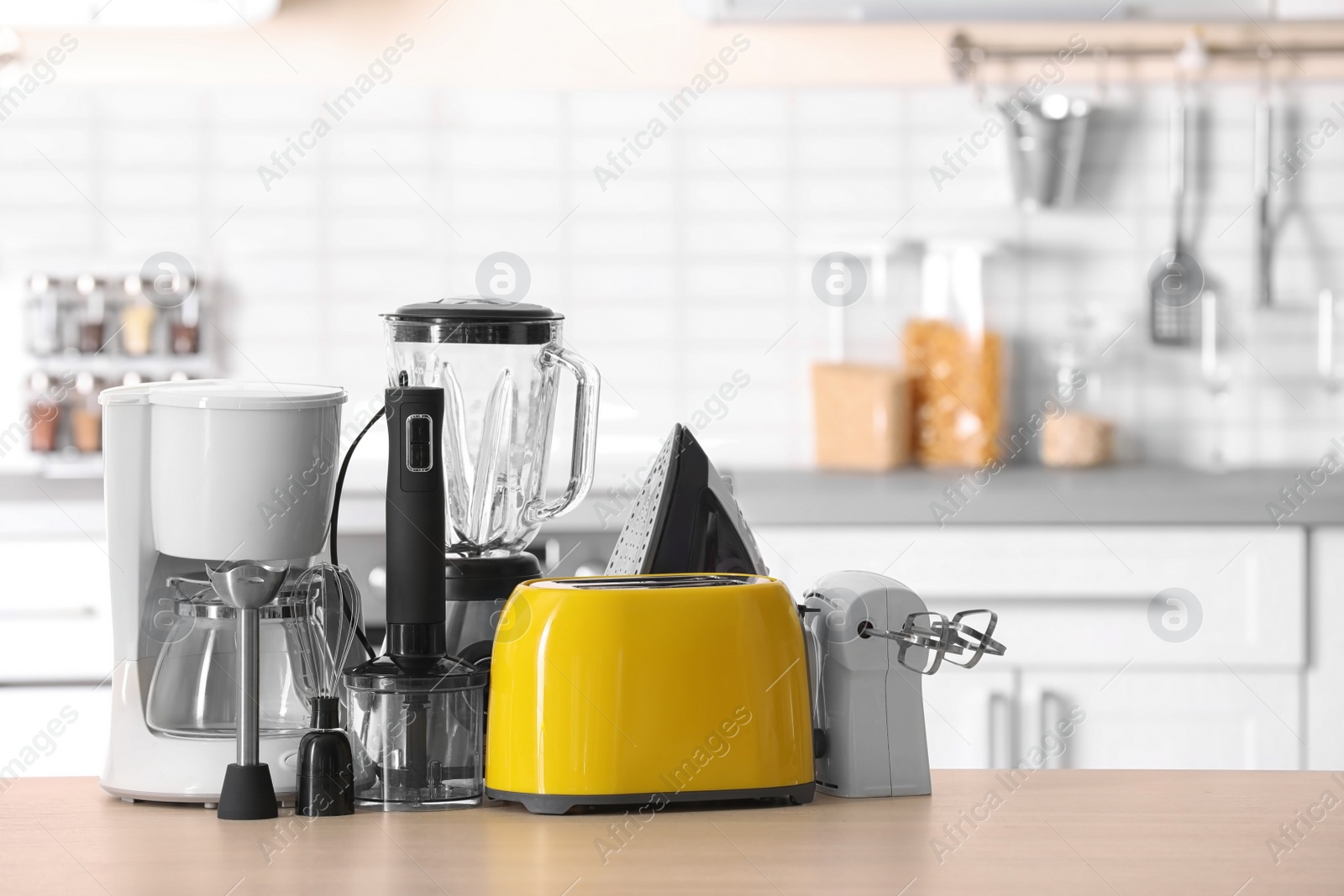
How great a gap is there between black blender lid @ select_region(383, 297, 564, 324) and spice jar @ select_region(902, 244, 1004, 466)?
1.58 m

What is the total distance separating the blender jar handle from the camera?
1041mm

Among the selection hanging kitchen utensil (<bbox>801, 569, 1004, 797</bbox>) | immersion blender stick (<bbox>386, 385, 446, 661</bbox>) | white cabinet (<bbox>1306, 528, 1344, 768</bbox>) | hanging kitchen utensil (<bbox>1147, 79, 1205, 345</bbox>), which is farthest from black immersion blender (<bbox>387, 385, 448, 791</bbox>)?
hanging kitchen utensil (<bbox>1147, 79, 1205, 345</bbox>)

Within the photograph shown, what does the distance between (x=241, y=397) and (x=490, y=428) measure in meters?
0.32

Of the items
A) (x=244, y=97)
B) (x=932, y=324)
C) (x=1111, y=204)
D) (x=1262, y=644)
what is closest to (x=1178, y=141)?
(x=1111, y=204)

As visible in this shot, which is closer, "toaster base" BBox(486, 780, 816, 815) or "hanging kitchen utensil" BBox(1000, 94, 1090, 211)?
"toaster base" BBox(486, 780, 816, 815)

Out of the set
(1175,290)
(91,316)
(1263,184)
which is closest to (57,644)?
(91,316)

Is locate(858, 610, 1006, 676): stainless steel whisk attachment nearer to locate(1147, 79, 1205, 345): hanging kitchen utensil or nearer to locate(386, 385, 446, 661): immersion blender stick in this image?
locate(386, 385, 446, 661): immersion blender stick

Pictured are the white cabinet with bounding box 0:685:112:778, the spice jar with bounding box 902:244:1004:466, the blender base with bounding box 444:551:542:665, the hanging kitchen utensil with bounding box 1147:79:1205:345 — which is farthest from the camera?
the hanging kitchen utensil with bounding box 1147:79:1205:345

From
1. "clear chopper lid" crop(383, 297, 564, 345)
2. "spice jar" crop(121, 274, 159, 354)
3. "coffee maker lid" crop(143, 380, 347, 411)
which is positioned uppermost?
"spice jar" crop(121, 274, 159, 354)

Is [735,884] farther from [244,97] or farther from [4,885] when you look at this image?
[244,97]

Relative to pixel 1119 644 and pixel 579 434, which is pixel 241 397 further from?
pixel 1119 644

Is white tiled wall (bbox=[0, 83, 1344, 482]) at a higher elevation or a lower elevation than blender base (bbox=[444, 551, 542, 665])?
higher

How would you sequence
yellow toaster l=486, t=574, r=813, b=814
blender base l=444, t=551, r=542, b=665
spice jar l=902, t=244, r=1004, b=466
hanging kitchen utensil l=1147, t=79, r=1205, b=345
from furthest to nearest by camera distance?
1. hanging kitchen utensil l=1147, t=79, r=1205, b=345
2. spice jar l=902, t=244, r=1004, b=466
3. blender base l=444, t=551, r=542, b=665
4. yellow toaster l=486, t=574, r=813, b=814

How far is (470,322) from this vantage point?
0.98m
